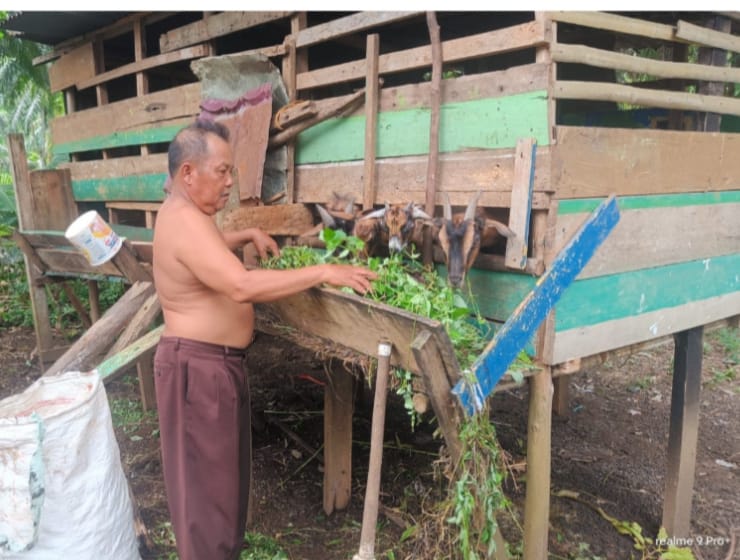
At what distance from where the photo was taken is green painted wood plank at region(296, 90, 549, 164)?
2.92m

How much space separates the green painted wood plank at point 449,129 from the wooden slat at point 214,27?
3.37 ft

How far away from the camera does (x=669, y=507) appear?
15.2 ft

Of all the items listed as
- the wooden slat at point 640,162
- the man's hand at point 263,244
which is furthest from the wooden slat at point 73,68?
the wooden slat at point 640,162

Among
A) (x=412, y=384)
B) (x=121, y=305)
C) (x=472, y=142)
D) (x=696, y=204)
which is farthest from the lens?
(x=121, y=305)

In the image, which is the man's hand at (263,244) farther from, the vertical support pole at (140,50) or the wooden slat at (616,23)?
the vertical support pole at (140,50)

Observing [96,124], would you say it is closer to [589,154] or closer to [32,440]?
[32,440]

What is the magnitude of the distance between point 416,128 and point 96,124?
192 inches

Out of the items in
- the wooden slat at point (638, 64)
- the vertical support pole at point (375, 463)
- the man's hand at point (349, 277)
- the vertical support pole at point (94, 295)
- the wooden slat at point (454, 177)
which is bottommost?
the vertical support pole at point (94, 295)

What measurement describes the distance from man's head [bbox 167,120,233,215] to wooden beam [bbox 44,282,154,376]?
5.23ft

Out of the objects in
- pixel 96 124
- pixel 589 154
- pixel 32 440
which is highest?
pixel 96 124

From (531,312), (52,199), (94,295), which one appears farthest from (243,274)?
(94,295)

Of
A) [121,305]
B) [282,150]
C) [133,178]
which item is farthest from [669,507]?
[133,178]

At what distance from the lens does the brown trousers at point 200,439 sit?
3059 mm

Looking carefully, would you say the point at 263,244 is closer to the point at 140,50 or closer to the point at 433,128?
the point at 433,128
